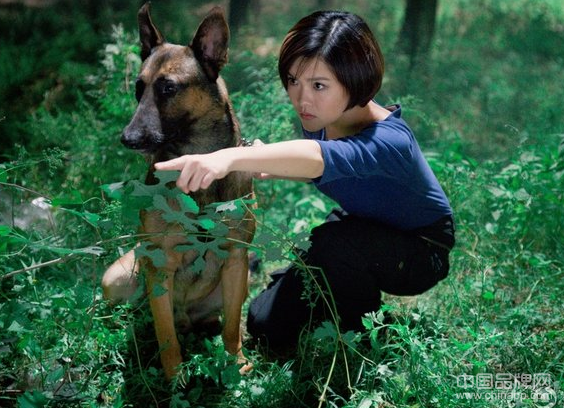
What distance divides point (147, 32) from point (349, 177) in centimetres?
107

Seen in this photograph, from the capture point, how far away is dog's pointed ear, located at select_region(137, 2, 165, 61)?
3.23 meters

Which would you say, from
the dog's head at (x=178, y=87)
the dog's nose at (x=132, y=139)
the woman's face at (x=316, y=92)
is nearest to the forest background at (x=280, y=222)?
the dog's nose at (x=132, y=139)

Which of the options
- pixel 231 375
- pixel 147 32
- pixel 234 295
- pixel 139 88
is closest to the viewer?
pixel 231 375

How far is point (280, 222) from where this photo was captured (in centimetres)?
461

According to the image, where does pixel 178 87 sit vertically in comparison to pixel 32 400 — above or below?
above

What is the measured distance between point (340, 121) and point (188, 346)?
4.22 feet

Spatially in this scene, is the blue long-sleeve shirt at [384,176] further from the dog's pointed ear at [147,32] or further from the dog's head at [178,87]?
the dog's pointed ear at [147,32]

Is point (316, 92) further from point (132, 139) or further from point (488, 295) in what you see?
point (488, 295)

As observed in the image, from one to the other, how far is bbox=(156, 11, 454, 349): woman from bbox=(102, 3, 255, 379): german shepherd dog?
24 cm

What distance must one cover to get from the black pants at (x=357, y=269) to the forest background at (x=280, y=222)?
144mm

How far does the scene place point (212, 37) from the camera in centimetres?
316

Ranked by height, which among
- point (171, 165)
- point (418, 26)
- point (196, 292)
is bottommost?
point (196, 292)

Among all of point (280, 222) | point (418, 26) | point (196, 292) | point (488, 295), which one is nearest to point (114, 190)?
point (196, 292)

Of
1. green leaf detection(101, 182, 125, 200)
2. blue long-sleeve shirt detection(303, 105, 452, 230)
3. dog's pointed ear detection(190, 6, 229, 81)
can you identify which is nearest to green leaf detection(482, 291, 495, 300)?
blue long-sleeve shirt detection(303, 105, 452, 230)
